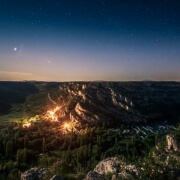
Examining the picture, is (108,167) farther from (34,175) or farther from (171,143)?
(171,143)

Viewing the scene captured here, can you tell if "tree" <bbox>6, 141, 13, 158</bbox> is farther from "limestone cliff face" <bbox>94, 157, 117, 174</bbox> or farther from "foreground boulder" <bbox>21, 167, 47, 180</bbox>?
"foreground boulder" <bbox>21, 167, 47, 180</bbox>

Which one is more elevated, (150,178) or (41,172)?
(150,178)

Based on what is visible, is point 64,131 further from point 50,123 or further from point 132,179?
point 132,179

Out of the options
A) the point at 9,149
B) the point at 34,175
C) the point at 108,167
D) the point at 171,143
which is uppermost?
the point at 34,175

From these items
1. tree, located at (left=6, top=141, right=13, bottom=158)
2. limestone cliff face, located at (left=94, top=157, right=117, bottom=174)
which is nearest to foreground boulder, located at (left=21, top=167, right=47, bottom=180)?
limestone cliff face, located at (left=94, top=157, right=117, bottom=174)

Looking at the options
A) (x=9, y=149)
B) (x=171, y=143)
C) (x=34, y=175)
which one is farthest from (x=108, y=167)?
(x=9, y=149)

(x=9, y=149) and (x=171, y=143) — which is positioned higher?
(x=171, y=143)

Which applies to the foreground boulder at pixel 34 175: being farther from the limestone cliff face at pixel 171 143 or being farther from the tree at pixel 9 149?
the tree at pixel 9 149

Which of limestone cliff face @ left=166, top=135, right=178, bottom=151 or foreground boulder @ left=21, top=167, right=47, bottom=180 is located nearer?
foreground boulder @ left=21, top=167, right=47, bottom=180

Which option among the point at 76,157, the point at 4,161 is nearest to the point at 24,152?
the point at 4,161

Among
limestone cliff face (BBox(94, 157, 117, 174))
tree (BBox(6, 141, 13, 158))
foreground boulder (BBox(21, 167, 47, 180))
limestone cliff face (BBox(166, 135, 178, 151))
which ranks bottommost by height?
tree (BBox(6, 141, 13, 158))

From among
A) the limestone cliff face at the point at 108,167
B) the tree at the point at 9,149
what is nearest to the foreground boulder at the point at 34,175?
the limestone cliff face at the point at 108,167
